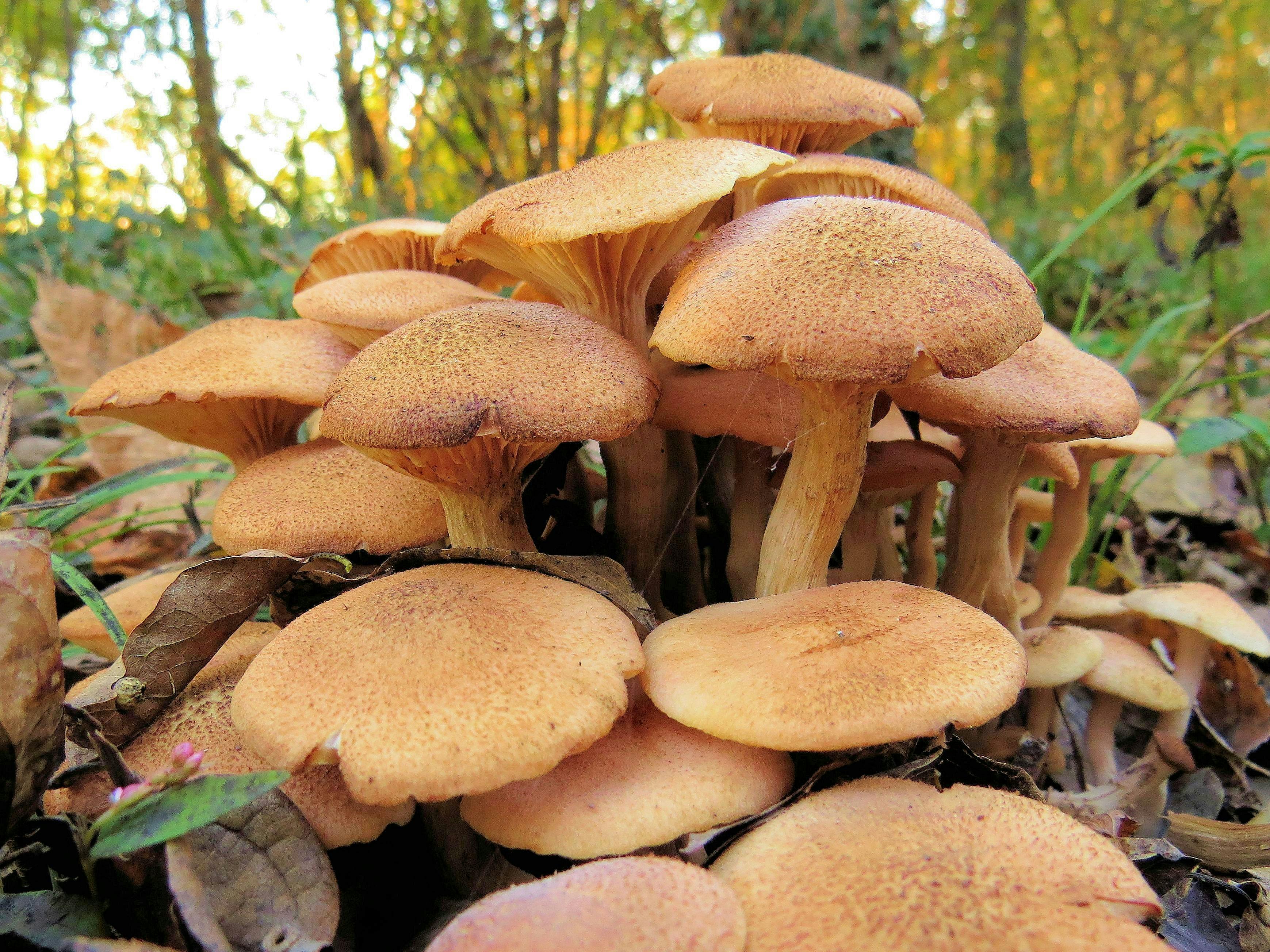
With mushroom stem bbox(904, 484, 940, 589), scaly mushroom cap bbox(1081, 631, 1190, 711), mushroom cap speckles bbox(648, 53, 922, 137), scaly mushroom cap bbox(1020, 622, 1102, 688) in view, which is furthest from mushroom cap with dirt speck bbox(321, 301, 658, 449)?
scaly mushroom cap bbox(1081, 631, 1190, 711)

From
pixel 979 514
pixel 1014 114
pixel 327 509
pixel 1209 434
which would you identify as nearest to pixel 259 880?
pixel 327 509

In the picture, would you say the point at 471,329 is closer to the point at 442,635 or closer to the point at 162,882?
the point at 442,635

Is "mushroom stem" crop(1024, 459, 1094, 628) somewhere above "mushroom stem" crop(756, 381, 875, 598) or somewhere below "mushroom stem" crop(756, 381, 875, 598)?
below

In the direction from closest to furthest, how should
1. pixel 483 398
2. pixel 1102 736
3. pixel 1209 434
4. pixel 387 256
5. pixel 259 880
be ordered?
pixel 259 880 < pixel 483 398 < pixel 1102 736 < pixel 387 256 < pixel 1209 434

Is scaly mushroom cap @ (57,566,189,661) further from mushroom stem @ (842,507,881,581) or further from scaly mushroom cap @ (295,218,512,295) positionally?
mushroom stem @ (842,507,881,581)

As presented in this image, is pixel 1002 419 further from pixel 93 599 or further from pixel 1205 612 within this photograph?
pixel 93 599

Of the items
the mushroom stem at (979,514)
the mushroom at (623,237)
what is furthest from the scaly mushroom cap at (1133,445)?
the mushroom at (623,237)
